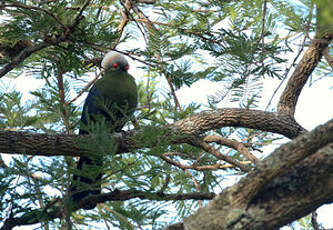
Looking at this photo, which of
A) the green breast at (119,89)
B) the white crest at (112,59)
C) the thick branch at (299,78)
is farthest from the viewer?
the white crest at (112,59)

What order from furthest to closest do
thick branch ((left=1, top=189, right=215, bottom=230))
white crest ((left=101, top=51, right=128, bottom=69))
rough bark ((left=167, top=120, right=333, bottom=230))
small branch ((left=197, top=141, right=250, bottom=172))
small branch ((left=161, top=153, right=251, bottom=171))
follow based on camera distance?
white crest ((left=101, top=51, right=128, bottom=69))
small branch ((left=161, top=153, right=251, bottom=171))
small branch ((left=197, top=141, right=250, bottom=172))
thick branch ((left=1, top=189, right=215, bottom=230))
rough bark ((left=167, top=120, right=333, bottom=230))

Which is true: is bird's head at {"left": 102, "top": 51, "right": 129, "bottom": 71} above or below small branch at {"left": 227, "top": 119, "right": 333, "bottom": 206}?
above

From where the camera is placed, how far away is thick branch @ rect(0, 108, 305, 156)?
7.10 feet

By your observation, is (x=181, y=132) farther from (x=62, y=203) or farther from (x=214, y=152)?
(x=62, y=203)

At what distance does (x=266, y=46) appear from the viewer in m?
2.25

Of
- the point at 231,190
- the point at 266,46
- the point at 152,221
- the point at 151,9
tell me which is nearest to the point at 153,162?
the point at 152,221

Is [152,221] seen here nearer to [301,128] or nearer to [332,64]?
[301,128]

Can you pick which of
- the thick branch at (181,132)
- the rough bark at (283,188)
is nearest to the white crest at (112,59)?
the thick branch at (181,132)

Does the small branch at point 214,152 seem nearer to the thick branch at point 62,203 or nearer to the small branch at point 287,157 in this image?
the thick branch at point 62,203

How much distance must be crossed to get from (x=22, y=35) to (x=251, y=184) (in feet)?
3.82

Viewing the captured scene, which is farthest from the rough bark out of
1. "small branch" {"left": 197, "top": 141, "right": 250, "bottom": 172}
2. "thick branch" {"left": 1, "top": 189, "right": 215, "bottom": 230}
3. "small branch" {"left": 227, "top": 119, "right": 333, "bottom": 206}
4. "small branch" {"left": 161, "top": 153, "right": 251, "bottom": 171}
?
"small branch" {"left": 161, "top": 153, "right": 251, "bottom": 171}

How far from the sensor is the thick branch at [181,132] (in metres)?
2.16

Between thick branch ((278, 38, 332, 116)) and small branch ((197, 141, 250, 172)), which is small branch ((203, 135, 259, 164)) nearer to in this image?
small branch ((197, 141, 250, 172))

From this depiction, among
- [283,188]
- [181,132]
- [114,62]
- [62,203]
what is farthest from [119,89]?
[283,188]
